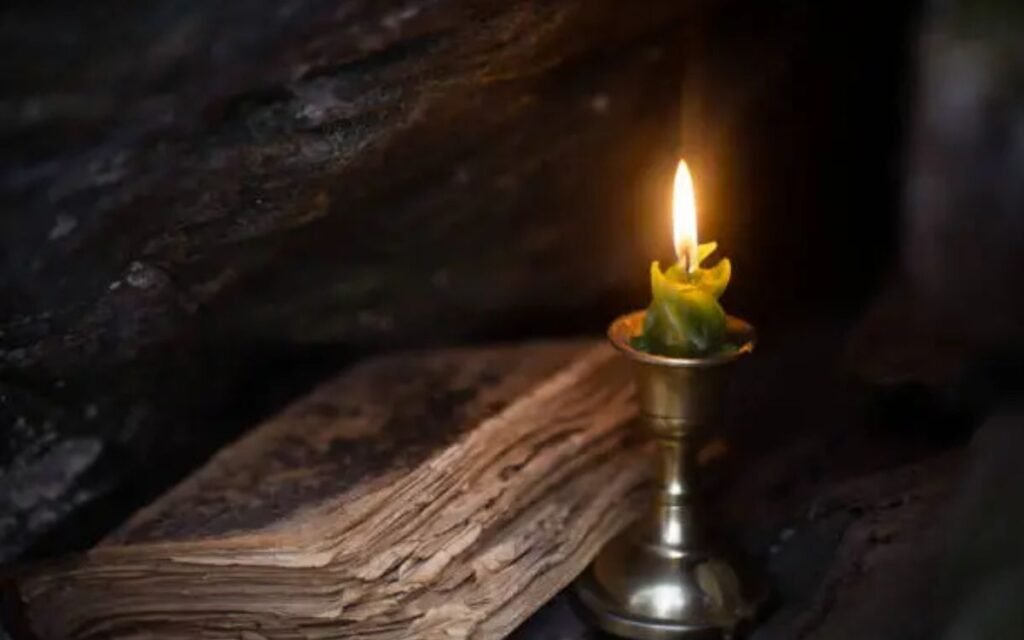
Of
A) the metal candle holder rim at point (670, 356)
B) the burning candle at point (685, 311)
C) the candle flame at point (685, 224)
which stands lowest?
the metal candle holder rim at point (670, 356)

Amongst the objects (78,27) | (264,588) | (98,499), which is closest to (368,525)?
(264,588)

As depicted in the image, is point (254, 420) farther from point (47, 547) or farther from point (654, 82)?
point (654, 82)

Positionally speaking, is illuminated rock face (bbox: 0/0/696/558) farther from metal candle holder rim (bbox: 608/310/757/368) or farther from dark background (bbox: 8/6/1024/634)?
metal candle holder rim (bbox: 608/310/757/368)

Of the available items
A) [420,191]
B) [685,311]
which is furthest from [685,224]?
[420,191]

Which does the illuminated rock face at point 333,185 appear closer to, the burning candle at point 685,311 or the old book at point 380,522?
the old book at point 380,522

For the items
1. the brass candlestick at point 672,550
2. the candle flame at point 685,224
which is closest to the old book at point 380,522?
the brass candlestick at point 672,550

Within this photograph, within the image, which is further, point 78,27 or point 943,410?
point 943,410

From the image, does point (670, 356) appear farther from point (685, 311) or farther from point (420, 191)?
point (420, 191)
